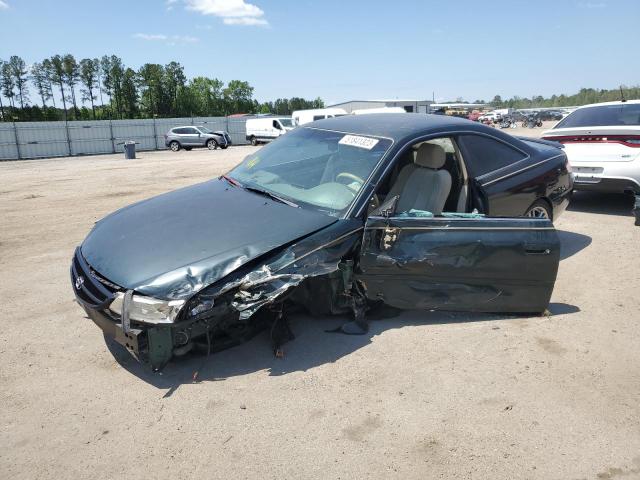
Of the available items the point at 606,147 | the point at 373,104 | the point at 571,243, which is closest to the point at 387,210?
the point at 571,243

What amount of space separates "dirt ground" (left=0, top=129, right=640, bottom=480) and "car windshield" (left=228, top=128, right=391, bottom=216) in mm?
784

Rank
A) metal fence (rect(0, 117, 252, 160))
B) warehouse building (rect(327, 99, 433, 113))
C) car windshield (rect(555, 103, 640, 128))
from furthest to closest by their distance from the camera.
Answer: warehouse building (rect(327, 99, 433, 113)) → metal fence (rect(0, 117, 252, 160)) → car windshield (rect(555, 103, 640, 128))

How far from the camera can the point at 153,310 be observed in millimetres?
2857

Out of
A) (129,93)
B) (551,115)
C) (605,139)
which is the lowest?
(605,139)

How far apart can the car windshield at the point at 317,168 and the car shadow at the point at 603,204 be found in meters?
5.51

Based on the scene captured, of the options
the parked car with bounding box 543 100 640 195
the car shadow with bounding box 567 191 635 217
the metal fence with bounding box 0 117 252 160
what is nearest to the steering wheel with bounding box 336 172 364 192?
the parked car with bounding box 543 100 640 195

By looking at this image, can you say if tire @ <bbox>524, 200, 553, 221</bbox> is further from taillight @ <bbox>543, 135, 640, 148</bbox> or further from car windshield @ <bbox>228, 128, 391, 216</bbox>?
taillight @ <bbox>543, 135, 640, 148</bbox>

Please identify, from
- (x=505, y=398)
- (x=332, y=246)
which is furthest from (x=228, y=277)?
(x=505, y=398)

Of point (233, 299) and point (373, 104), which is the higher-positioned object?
point (373, 104)

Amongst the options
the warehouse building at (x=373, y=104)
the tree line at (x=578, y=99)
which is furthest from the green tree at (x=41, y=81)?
the tree line at (x=578, y=99)

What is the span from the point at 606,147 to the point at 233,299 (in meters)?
6.42

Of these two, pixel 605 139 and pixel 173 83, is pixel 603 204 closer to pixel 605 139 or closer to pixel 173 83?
pixel 605 139

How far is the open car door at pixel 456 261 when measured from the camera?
11.7ft

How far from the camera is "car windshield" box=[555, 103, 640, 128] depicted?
7434 millimetres
